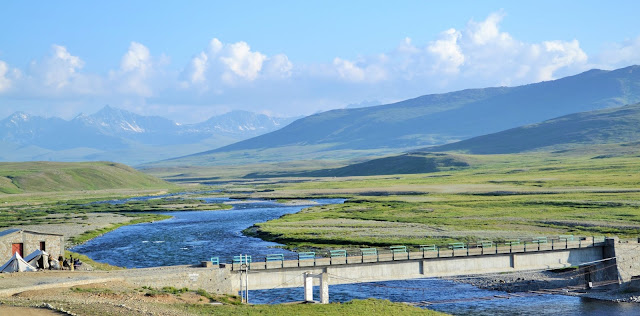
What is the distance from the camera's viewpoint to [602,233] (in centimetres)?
9838

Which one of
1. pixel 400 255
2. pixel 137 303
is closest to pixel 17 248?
pixel 137 303

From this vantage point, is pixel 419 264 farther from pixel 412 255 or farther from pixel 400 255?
pixel 400 255

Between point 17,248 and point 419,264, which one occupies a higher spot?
point 17,248

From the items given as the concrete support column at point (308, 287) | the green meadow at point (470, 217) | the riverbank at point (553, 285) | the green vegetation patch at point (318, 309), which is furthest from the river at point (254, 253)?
the green vegetation patch at point (318, 309)

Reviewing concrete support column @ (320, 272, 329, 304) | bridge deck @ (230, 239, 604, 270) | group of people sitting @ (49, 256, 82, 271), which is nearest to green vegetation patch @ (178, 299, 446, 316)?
concrete support column @ (320, 272, 329, 304)

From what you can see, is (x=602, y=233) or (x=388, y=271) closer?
(x=388, y=271)

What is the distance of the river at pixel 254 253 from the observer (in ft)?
218

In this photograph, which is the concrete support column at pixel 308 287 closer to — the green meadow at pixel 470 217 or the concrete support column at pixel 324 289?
the concrete support column at pixel 324 289

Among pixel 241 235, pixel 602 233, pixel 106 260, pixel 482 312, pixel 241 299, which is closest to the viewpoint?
pixel 241 299

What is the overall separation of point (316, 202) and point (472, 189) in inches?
1625

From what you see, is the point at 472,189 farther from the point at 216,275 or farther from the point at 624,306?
the point at 216,275

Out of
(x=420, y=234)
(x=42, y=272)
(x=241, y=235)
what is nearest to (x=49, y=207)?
(x=241, y=235)

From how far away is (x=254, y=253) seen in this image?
90500mm

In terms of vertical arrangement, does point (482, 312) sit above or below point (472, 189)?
below
